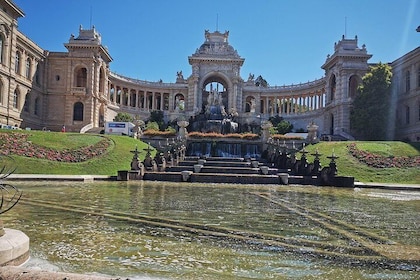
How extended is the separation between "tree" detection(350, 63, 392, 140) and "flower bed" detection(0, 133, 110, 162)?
3828 centimetres

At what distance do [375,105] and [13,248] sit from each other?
5704cm

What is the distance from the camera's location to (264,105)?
93625 millimetres

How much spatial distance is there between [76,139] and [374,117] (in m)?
40.9

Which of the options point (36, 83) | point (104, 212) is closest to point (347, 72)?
point (36, 83)

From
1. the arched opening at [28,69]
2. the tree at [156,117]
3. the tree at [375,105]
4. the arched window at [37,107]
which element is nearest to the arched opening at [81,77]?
the arched window at [37,107]

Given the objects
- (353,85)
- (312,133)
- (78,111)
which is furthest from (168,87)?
(312,133)

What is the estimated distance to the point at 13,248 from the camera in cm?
514

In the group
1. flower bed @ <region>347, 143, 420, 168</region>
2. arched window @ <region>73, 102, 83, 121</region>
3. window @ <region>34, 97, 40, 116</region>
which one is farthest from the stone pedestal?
arched window @ <region>73, 102, 83, 121</region>

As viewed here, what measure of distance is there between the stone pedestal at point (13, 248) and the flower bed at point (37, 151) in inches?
1076

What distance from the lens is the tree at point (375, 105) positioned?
2165 inches

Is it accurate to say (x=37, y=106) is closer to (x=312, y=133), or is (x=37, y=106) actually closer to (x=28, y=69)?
(x=28, y=69)

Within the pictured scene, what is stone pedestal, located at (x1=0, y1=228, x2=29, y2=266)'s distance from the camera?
4.95 metres

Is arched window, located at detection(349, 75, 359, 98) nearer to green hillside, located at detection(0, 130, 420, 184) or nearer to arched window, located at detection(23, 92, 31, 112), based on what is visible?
green hillside, located at detection(0, 130, 420, 184)

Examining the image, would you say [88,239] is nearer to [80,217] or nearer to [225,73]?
[80,217]
